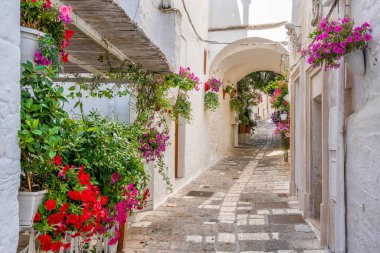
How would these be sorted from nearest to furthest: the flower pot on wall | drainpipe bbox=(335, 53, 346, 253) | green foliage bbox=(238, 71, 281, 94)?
drainpipe bbox=(335, 53, 346, 253) < the flower pot on wall < green foliage bbox=(238, 71, 281, 94)

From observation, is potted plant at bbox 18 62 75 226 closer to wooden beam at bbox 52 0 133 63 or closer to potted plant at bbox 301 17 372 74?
wooden beam at bbox 52 0 133 63

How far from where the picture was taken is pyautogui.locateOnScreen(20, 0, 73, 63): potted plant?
2375mm

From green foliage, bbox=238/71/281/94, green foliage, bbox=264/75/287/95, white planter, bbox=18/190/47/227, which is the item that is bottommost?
white planter, bbox=18/190/47/227

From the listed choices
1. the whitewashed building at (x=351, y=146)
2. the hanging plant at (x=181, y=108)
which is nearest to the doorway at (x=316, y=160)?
the whitewashed building at (x=351, y=146)

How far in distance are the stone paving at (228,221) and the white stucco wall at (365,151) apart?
4.60 feet

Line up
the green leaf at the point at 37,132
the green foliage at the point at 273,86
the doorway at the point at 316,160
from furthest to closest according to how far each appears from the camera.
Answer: the green foliage at the point at 273,86
the doorway at the point at 316,160
the green leaf at the point at 37,132

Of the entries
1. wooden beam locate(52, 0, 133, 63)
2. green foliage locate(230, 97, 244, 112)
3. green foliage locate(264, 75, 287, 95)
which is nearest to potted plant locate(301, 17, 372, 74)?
wooden beam locate(52, 0, 133, 63)

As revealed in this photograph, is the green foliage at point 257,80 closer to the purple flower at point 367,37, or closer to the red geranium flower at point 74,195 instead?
the purple flower at point 367,37

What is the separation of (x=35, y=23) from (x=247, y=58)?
49.1 feet

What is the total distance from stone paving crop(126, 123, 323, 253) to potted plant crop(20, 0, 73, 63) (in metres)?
3.57

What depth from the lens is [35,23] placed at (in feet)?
8.05

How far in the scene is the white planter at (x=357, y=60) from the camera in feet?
12.9

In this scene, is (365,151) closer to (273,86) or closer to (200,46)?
(273,86)

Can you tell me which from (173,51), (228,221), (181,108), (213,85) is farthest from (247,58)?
(228,221)
